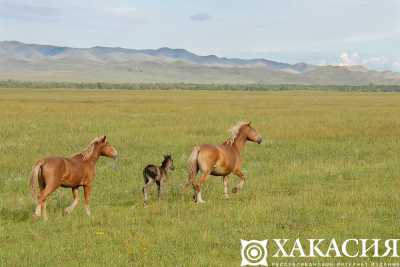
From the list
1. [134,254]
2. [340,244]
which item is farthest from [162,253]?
[340,244]

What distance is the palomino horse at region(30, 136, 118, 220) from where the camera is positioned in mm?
10820

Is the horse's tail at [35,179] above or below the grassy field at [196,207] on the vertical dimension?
above

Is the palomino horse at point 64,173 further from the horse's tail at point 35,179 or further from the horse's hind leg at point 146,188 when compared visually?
the horse's hind leg at point 146,188

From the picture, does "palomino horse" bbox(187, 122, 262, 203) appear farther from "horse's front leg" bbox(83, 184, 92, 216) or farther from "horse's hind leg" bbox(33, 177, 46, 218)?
"horse's hind leg" bbox(33, 177, 46, 218)

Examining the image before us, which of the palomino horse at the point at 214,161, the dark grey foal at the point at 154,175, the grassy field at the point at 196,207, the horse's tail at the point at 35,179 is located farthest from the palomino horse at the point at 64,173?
the palomino horse at the point at 214,161

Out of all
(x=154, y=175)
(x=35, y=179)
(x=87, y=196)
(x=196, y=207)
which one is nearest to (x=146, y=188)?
(x=154, y=175)

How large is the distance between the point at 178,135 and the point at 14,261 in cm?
1928

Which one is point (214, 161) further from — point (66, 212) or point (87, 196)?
point (66, 212)

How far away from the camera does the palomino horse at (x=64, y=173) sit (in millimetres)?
10820

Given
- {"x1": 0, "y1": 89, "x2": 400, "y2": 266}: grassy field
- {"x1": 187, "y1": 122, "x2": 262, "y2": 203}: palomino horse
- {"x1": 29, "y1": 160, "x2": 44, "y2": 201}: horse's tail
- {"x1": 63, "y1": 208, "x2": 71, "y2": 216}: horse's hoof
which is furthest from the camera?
{"x1": 187, "y1": 122, "x2": 262, "y2": 203}: palomino horse

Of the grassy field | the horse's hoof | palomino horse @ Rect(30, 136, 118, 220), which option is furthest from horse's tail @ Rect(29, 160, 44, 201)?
the horse's hoof

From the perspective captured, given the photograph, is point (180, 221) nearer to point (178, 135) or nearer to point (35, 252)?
point (35, 252)

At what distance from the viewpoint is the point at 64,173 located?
11133mm

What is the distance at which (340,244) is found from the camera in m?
9.38
